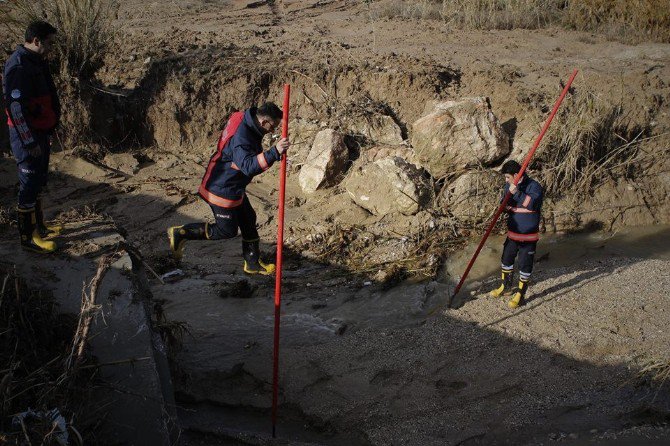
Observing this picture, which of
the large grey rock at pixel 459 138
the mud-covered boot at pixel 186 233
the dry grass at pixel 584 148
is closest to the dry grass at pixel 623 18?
the dry grass at pixel 584 148

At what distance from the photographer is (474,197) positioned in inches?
313

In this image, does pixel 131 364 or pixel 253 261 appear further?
pixel 253 261

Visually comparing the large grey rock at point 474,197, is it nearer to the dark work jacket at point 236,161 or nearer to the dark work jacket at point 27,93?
the dark work jacket at point 236,161

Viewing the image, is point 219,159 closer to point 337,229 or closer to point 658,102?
point 337,229

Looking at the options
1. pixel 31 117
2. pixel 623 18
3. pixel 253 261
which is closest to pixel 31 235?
pixel 31 117

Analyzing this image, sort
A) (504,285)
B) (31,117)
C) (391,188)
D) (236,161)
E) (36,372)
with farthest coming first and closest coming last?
(391,188), (504,285), (236,161), (31,117), (36,372)

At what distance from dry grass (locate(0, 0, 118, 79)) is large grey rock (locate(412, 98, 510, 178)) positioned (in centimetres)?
464

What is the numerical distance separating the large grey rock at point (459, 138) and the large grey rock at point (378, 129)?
2.05 feet

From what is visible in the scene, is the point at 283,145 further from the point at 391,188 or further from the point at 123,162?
the point at 123,162

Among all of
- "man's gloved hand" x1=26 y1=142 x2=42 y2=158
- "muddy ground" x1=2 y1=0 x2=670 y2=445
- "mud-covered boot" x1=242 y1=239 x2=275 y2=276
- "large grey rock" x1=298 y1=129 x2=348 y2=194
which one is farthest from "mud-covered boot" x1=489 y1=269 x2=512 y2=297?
"man's gloved hand" x1=26 y1=142 x2=42 y2=158

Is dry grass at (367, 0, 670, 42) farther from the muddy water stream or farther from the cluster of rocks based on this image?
the muddy water stream

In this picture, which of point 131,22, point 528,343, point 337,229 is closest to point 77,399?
point 528,343

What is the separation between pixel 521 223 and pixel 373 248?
199 cm

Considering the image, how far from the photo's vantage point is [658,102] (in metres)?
9.02
